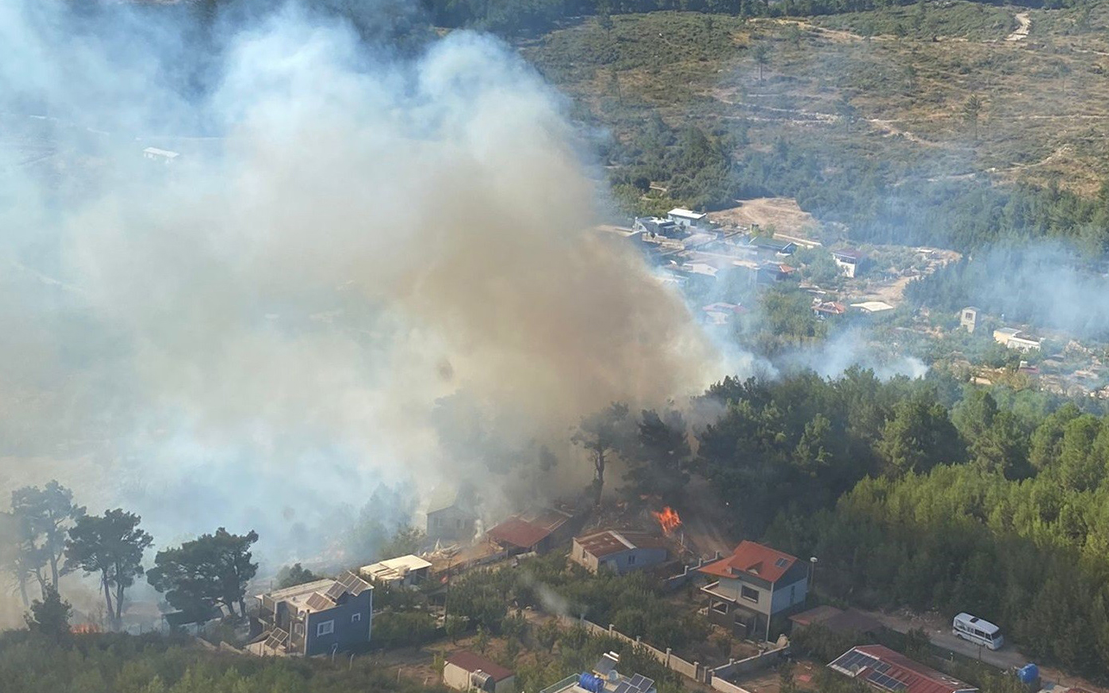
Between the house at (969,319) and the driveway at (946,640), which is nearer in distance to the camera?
the driveway at (946,640)

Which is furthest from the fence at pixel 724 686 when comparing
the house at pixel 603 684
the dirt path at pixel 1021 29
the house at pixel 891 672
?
the dirt path at pixel 1021 29

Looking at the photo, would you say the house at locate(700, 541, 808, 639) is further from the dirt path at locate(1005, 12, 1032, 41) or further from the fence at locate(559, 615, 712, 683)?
the dirt path at locate(1005, 12, 1032, 41)

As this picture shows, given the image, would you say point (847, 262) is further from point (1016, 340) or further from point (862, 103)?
point (862, 103)

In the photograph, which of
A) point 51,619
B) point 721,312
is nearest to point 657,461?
point 51,619

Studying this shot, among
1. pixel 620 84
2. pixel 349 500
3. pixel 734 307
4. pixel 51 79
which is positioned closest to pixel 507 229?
pixel 349 500

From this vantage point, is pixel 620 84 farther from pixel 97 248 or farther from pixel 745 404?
pixel 745 404

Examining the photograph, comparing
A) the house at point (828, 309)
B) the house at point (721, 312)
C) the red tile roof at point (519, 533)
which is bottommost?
the red tile roof at point (519, 533)

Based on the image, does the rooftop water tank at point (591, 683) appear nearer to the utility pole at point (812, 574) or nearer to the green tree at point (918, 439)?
the utility pole at point (812, 574)
